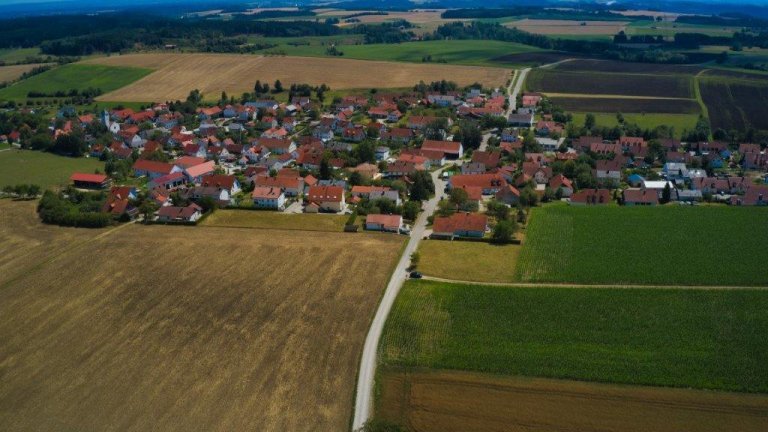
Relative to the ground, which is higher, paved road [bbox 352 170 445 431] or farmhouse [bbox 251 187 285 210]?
farmhouse [bbox 251 187 285 210]

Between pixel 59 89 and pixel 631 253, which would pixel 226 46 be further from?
pixel 631 253

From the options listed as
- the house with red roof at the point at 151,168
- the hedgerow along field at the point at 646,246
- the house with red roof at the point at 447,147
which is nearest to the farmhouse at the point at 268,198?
the house with red roof at the point at 151,168

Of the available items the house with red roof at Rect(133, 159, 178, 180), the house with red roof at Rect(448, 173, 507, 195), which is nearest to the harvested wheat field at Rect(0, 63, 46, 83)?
the house with red roof at Rect(133, 159, 178, 180)

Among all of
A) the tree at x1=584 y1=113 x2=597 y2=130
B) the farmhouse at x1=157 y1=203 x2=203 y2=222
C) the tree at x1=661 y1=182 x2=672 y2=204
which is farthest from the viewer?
the tree at x1=584 y1=113 x2=597 y2=130

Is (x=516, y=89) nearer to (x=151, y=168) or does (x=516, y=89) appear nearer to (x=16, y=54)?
(x=151, y=168)

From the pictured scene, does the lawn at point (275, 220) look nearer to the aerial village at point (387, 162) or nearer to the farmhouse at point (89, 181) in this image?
the aerial village at point (387, 162)

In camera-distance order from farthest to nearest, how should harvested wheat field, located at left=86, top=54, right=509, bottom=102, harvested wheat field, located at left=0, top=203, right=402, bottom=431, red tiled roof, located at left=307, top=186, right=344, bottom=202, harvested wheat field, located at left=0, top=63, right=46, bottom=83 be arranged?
harvested wheat field, located at left=0, top=63, right=46, bottom=83, harvested wheat field, located at left=86, top=54, right=509, bottom=102, red tiled roof, located at left=307, top=186, right=344, bottom=202, harvested wheat field, located at left=0, top=203, right=402, bottom=431

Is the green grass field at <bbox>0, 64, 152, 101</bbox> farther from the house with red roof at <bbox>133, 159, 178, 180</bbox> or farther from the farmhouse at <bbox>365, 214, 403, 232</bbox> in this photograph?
the farmhouse at <bbox>365, 214, 403, 232</bbox>

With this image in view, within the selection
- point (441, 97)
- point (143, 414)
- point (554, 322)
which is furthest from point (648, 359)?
point (441, 97)
